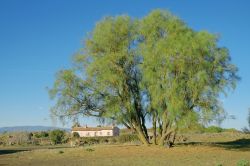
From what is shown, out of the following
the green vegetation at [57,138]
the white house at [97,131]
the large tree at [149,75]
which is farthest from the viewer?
the white house at [97,131]

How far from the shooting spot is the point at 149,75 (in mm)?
37406

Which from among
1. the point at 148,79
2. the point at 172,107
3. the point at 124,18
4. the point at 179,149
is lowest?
the point at 179,149

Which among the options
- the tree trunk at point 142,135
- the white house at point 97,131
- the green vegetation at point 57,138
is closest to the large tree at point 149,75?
the tree trunk at point 142,135

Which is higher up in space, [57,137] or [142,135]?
[57,137]

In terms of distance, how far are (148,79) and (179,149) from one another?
707 centimetres

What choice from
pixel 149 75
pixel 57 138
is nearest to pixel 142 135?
pixel 149 75

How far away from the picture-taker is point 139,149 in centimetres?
3853

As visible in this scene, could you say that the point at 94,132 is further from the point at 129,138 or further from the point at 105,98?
the point at 105,98

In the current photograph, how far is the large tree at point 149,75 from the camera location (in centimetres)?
3681

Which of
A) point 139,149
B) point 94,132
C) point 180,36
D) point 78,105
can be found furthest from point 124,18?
point 94,132

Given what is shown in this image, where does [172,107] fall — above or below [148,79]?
below

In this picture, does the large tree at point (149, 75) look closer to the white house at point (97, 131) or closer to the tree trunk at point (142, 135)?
the tree trunk at point (142, 135)

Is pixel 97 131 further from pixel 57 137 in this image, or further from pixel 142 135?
pixel 142 135

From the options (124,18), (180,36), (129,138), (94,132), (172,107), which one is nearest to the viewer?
(172,107)
